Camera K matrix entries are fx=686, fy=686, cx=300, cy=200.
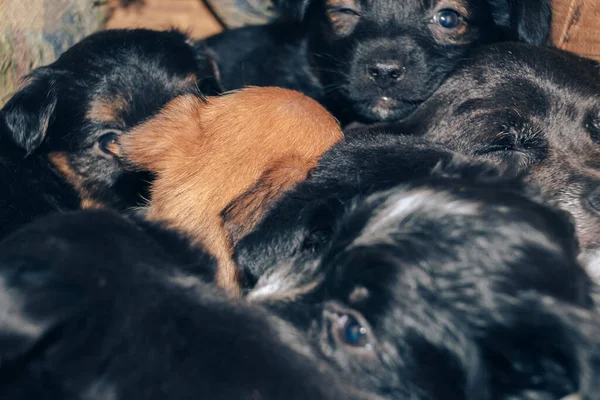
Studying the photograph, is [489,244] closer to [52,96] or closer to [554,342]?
[554,342]

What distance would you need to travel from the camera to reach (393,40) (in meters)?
3.15

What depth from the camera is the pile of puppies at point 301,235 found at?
1453 millimetres

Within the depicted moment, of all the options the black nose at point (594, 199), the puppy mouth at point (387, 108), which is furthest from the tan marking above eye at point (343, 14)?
the black nose at point (594, 199)

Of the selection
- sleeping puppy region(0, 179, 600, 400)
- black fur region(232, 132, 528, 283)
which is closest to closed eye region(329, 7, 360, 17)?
black fur region(232, 132, 528, 283)

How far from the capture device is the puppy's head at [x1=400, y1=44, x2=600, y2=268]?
2.44 m

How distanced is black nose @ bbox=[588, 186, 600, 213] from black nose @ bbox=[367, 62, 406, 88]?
1043 mm

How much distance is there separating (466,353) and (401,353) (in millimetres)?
145

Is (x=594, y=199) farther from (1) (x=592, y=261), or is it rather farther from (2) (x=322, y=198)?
(2) (x=322, y=198)

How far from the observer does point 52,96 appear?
2.88 metres

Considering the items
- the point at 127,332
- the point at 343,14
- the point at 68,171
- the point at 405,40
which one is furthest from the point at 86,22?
the point at 127,332

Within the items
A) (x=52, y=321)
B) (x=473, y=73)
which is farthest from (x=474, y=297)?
(x=473, y=73)

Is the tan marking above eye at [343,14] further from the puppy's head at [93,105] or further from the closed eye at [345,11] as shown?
the puppy's head at [93,105]

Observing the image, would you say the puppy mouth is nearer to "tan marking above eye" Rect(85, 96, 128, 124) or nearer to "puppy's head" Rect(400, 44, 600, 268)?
"puppy's head" Rect(400, 44, 600, 268)

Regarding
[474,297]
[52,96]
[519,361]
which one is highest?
[474,297]
